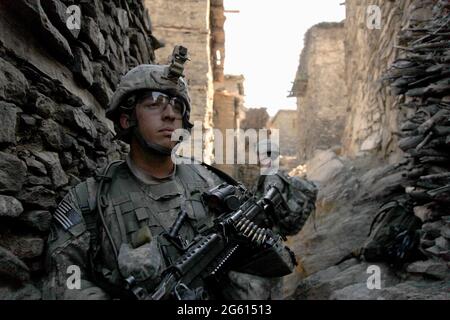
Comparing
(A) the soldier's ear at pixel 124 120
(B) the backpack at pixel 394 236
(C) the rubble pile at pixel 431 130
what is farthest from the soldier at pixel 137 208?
(B) the backpack at pixel 394 236

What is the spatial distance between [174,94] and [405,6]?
431 centimetres

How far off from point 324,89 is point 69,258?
1332cm

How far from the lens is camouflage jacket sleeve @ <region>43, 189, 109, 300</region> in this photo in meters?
1.64

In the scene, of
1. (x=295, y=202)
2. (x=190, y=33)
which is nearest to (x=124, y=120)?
(x=295, y=202)

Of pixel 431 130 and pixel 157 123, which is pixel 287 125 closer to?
pixel 431 130

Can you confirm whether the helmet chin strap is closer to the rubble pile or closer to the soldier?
the soldier

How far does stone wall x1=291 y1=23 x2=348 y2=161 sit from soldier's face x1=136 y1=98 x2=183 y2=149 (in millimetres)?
12055

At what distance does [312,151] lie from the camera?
13977 mm

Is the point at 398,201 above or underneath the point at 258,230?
underneath

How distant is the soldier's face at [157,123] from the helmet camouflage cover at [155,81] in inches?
3.2

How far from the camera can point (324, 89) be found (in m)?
14.0

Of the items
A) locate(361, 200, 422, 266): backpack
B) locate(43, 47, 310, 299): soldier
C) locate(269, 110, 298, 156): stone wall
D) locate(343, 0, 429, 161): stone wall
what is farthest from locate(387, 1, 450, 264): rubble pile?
locate(269, 110, 298, 156): stone wall
